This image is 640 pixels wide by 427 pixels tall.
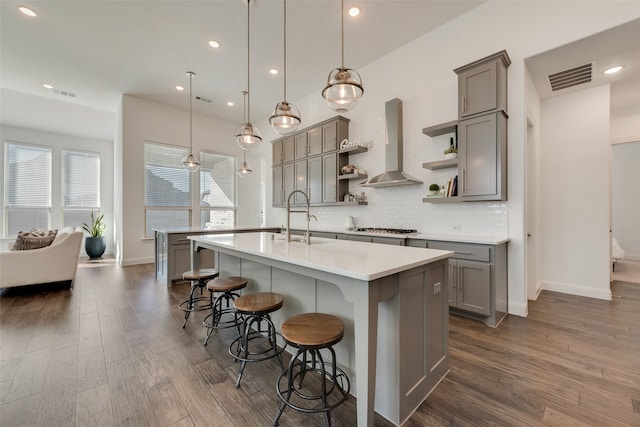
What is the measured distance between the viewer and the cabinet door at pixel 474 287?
2.64 meters

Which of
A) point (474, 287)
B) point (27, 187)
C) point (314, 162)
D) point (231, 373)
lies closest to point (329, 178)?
point (314, 162)

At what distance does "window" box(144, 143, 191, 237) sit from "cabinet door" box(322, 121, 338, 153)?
389cm

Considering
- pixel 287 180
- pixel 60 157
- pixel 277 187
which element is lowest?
pixel 277 187

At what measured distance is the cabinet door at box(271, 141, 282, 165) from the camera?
5940 millimetres

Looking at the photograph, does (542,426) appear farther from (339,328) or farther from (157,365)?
(157,365)

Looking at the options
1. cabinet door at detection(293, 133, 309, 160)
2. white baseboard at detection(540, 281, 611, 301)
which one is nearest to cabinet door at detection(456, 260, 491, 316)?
white baseboard at detection(540, 281, 611, 301)

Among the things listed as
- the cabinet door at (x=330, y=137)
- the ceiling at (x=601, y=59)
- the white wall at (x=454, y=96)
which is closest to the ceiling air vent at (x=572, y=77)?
the ceiling at (x=601, y=59)

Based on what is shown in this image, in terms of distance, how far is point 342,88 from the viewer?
2.06 meters

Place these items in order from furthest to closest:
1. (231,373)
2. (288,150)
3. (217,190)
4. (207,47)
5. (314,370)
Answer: (217,190) → (288,150) → (207,47) → (231,373) → (314,370)

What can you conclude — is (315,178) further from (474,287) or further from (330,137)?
(474,287)

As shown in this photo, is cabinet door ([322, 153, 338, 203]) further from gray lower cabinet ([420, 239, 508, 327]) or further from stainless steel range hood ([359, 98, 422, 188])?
gray lower cabinet ([420, 239, 508, 327])

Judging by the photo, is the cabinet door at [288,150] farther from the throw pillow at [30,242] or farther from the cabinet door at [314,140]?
the throw pillow at [30,242]

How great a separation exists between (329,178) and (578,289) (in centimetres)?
405

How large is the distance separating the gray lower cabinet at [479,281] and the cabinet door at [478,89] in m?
1.60
